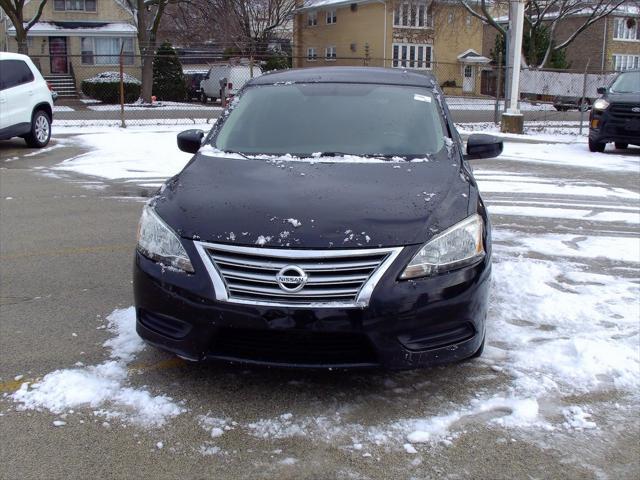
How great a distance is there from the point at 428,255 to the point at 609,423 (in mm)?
1233

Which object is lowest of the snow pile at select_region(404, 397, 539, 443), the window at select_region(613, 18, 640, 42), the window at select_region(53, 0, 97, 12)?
the snow pile at select_region(404, 397, 539, 443)

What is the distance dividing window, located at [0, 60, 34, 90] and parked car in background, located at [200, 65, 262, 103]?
16621mm

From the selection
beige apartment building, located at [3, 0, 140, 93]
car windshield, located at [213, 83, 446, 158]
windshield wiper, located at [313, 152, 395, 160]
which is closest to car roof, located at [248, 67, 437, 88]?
car windshield, located at [213, 83, 446, 158]

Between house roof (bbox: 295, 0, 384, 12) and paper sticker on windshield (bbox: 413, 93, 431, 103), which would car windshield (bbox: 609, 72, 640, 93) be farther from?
house roof (bbox: 295, 0, 384, 12)

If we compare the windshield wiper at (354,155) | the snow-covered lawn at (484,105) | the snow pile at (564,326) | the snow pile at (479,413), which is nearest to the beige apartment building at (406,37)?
the snow-covered lawn at (484,105)

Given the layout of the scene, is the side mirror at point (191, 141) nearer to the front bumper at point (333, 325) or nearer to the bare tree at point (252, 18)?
the front bumper at point (333, 325)

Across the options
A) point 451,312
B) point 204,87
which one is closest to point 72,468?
point 451,312

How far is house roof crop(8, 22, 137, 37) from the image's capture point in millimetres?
40625

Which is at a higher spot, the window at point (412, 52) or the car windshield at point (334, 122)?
the window at point (412, 52)

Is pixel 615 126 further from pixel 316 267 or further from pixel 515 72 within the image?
pixel 316 267

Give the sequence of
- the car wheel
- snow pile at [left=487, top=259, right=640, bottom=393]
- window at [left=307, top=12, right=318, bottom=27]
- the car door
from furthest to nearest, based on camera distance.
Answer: window at [left=307, top=12, right=318, bottom=27] → the car wheel → the car door → snow pile at [left=487, top=259, right=640, bottom=393]

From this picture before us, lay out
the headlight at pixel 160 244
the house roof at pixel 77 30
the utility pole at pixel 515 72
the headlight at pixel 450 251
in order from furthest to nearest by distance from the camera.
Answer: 1. the house roof at pixel 77 30
2. the utility pole at pixel 515 72
3. the headlight at pixel 160 244
4. the headlight at pixel 450 251

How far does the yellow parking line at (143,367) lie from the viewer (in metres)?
3.78

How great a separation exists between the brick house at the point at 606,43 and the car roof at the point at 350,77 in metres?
49.8
